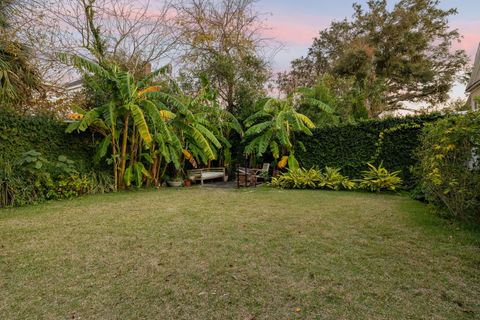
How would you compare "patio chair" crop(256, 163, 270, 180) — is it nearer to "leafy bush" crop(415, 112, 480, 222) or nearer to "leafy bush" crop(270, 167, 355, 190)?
"leafy bush" crop(270, 167, 355, 190)

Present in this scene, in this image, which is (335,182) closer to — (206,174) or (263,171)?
(263,171)

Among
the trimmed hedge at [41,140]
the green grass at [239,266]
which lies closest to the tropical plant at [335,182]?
the green grass at [239,266]

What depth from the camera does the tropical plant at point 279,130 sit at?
9.22 m

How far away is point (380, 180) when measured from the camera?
7.59 metres

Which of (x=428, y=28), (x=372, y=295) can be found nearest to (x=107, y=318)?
(x=372, y=295)

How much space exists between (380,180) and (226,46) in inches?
378

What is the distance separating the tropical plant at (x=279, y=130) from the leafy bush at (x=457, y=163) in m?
Result: 5.04

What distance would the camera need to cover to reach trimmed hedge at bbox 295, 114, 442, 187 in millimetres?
7929

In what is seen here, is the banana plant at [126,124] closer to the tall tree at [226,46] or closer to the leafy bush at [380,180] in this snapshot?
the tall tree at [226,46]

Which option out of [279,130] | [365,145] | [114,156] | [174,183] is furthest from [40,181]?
[365,145]

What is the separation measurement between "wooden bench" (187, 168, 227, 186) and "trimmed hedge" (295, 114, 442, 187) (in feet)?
11.2

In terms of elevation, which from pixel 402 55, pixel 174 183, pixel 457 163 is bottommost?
pixel 174 183

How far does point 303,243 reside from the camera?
354cm

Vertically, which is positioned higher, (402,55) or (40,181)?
(402,55)
